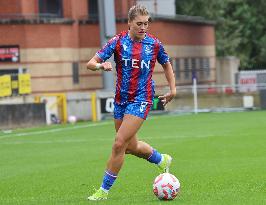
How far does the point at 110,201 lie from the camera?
11.7 meters

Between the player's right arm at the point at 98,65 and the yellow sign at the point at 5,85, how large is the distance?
26266 mm

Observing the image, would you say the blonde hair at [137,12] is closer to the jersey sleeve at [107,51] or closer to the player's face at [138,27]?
the player's face at [138,27]

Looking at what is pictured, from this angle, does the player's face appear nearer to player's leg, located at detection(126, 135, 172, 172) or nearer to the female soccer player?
the female soccer player

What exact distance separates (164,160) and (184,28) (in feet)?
142

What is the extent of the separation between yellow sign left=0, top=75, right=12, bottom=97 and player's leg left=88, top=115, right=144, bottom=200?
86.0ft

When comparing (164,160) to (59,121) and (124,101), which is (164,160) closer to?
(124,101)

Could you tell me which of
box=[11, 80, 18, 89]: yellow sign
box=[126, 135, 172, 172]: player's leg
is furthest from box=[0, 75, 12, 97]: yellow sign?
box=[126, 135, 172, 172]: player's leg

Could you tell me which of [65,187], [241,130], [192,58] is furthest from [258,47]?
[65,187]

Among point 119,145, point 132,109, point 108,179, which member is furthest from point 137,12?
point 108,179

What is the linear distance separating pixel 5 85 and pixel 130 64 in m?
26.9

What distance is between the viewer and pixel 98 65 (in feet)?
37.7

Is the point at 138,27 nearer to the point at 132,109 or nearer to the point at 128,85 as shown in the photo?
the point at 128,85

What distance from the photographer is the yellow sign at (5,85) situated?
3781 cm

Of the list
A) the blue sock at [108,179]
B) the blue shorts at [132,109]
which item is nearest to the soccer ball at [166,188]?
the blue sock at [108,179]
